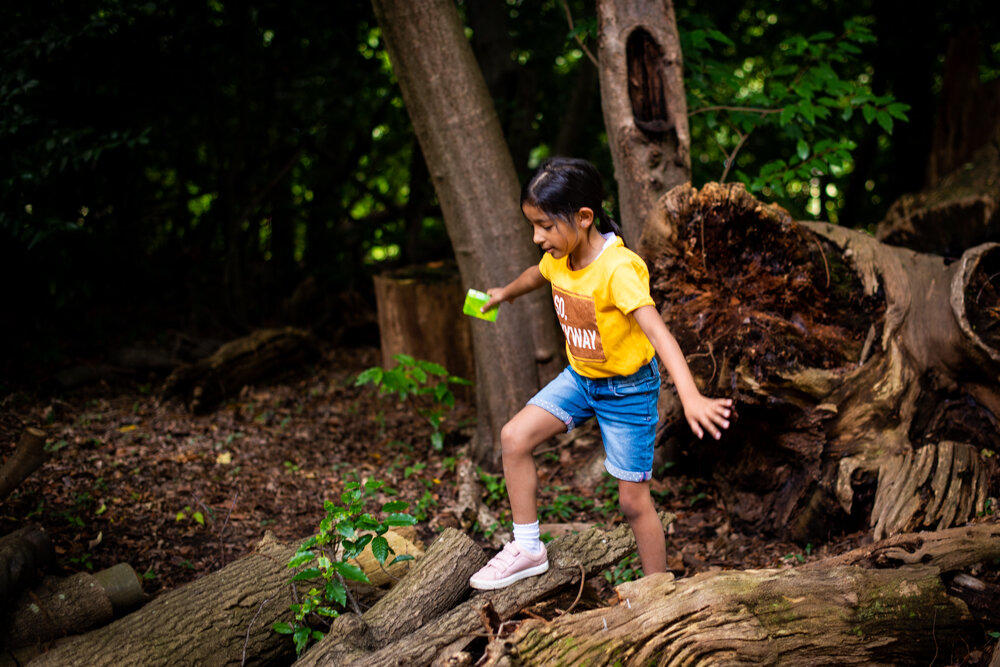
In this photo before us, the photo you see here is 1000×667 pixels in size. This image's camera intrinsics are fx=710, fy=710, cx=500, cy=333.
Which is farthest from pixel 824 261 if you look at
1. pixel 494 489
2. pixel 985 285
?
pixel 494 489

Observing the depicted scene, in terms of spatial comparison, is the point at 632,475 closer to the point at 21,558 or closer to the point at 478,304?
the point at 478,304

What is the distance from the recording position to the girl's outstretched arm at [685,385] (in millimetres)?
2324

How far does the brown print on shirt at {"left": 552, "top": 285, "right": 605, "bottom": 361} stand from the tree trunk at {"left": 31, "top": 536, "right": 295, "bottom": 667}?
62.0 inches

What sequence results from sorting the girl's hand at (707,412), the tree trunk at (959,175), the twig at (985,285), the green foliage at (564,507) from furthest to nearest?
the tree trunk at (959,175) < the green foliage at (564,507) < the twig at (985,285) < the girl's hand at (707,412)

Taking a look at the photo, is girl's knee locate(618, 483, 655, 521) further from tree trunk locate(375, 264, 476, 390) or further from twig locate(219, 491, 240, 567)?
tree trunk locate(375, 264, 476, 390)

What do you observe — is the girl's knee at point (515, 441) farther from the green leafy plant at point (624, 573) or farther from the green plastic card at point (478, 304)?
the green leafy plant at point (624, 573)

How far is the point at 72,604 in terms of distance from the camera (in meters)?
3.07

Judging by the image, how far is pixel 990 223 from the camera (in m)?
5.39

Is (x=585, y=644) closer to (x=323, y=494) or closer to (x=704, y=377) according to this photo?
(x=704, y=377)

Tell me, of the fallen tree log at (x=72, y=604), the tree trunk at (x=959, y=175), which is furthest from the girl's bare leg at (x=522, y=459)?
the tree trunk at (x=959, y=175)

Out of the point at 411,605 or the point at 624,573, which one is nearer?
the point at 411,605

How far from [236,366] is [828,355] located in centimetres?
473

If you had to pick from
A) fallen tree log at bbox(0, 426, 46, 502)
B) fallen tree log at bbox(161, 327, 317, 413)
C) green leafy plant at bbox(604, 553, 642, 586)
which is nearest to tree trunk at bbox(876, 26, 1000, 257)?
green leafy plant at bbox(604, 553, 642, 586)

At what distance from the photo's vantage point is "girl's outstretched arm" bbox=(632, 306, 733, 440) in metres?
2.32
